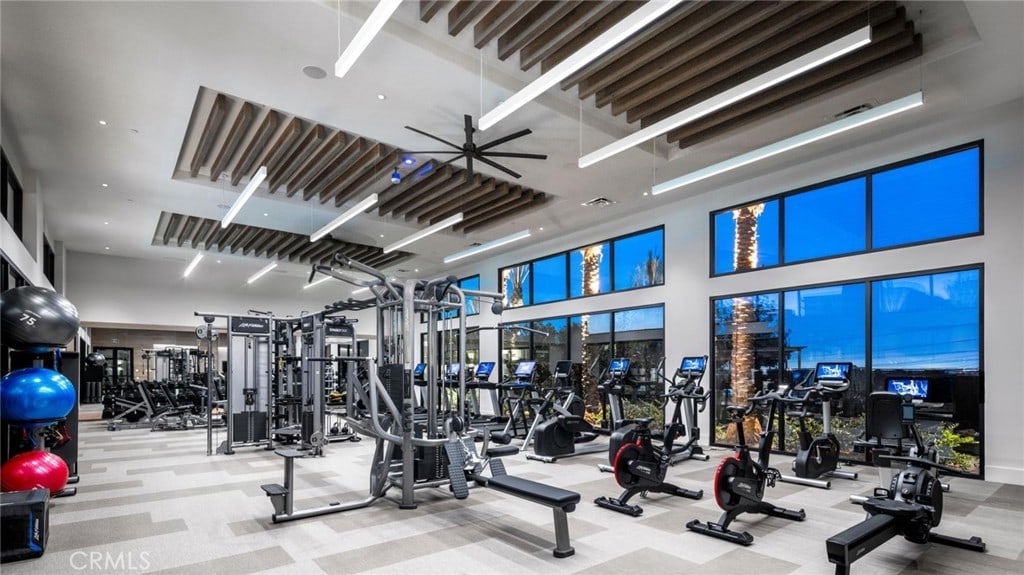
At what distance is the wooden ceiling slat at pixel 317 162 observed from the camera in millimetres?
6672

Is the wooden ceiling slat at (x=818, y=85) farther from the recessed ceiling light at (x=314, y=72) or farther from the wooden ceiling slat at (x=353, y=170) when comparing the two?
the recessed ceiling light at (x=314, y=72)

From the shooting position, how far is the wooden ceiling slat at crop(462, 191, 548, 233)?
9.11 meters

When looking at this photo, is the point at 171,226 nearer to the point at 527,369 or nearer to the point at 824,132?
the point at 527,369

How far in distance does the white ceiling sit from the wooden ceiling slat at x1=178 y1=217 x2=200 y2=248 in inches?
92.9

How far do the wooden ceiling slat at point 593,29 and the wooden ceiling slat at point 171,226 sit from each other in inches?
328

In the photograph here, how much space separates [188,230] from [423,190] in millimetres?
6121

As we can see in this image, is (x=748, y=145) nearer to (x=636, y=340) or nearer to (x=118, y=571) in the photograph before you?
(x=636, y=340)

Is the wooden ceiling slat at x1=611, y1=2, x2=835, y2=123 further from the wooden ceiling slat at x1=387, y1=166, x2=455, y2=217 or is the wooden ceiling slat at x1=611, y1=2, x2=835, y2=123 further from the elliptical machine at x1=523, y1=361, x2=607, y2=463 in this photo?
the elliptical machine at x1=523, y1=361, x2=607, y2=463

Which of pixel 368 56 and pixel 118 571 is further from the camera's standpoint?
pixel 368 56

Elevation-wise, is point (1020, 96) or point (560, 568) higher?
point (1020, 96)

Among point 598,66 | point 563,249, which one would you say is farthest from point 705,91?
point 563,249

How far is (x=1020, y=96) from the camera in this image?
5.66m

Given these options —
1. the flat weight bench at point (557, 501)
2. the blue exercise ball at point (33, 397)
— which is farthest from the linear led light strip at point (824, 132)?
the blue exercise ball at point (33, 397)

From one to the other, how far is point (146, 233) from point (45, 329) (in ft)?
24.9
